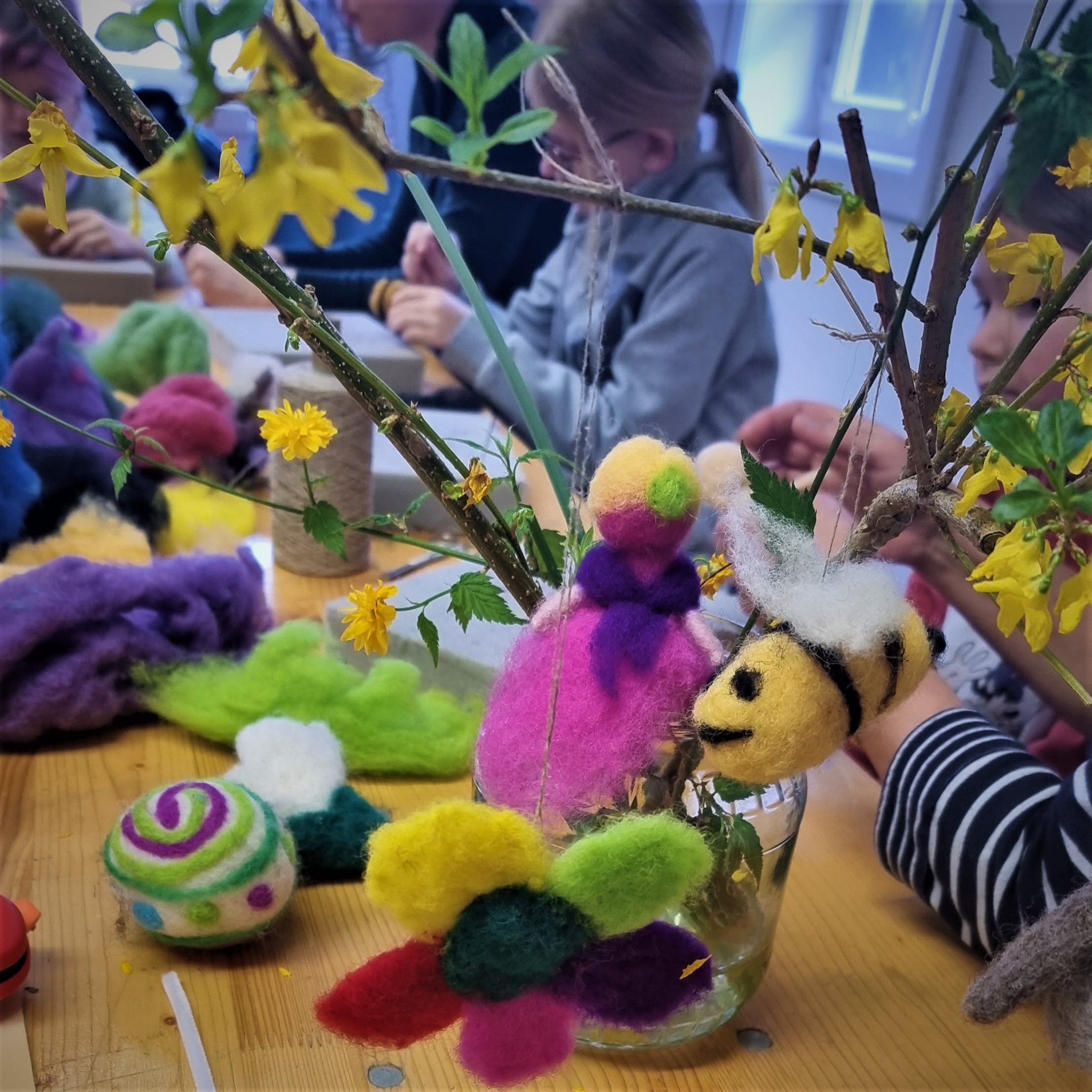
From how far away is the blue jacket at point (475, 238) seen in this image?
0.96 metres

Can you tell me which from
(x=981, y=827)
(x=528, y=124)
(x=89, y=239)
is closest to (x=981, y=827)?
(x=981, y=827)

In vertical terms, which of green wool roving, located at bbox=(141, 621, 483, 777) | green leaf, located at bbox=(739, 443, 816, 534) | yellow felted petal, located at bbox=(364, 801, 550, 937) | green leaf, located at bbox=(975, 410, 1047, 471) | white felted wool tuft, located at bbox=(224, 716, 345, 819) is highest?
green leaf, located at bbox=(975, 410, 1047, 471)

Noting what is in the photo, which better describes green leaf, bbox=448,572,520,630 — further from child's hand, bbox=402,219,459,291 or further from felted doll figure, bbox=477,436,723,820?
child's hand, bbox=402,219,459,291

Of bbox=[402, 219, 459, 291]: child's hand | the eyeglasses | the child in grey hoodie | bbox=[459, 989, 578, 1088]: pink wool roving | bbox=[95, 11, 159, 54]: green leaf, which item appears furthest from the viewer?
bbox=[402, 219, 459, 291]: child's hand

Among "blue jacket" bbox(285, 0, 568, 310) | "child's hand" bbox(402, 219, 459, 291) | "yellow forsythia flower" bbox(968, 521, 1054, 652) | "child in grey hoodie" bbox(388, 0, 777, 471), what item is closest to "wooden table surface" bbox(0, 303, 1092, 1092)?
"yellow forsythia flower" bbox(968, 521, 1054, 652)

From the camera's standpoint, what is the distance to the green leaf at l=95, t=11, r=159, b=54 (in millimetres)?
179

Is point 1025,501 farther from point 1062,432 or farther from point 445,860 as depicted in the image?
point 445,860

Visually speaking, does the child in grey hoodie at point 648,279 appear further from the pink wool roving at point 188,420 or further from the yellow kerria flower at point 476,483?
the yellow kerria flower at point 476,483

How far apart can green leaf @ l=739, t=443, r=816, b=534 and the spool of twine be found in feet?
1.40

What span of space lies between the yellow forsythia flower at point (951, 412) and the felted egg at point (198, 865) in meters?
0.27

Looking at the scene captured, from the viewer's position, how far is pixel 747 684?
10.2 inches

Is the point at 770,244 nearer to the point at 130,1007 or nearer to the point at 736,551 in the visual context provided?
the point at 736,551

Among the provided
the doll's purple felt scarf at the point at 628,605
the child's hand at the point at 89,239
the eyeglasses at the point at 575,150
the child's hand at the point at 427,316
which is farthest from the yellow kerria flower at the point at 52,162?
the child's hand at the point at 89,239

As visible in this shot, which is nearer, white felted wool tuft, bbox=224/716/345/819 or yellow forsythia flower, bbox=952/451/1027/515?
yellow forsythia flower, bbox=952/451/1027/515
